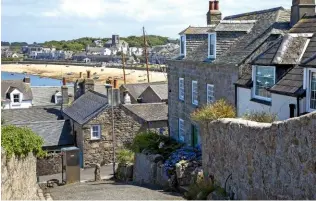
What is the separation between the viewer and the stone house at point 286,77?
42.5 feet

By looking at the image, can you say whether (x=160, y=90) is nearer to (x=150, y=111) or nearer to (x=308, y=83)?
(x=150, y=111)

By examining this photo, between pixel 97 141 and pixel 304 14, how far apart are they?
55.5 ft

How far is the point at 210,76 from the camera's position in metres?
20.5

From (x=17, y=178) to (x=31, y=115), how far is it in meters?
25.3

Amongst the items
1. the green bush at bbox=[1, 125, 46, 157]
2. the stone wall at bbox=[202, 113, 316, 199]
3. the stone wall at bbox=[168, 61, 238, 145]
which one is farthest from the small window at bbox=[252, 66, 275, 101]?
the green bush at bbox=[1, 125, 46, 157]

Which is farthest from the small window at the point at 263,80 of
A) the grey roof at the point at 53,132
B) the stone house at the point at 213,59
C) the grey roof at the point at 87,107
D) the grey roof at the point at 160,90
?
the grey roof at the point at 160,90

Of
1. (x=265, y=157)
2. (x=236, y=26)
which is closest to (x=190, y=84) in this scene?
(x=236, y=26)

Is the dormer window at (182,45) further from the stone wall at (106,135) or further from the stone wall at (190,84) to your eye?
the stone wall at (106,135)

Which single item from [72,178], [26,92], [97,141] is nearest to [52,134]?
[97,141]

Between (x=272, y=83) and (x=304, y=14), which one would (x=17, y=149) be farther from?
(x=304, y=14)

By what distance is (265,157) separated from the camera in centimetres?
1021

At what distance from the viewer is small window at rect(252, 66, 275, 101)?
15.2 meters

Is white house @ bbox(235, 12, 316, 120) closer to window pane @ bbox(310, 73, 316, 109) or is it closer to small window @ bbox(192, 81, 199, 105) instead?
window pane @ bbox(310, 73, 316, 109)

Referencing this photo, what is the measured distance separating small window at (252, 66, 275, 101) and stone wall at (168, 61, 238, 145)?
6.04ft
